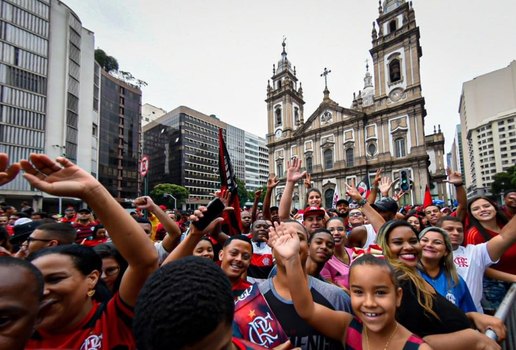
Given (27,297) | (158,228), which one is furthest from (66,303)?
(158,228)

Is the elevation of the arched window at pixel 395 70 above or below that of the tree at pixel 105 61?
below

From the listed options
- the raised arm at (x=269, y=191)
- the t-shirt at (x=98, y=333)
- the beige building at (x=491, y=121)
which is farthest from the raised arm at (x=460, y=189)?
the beige building at (x=491, y=121)

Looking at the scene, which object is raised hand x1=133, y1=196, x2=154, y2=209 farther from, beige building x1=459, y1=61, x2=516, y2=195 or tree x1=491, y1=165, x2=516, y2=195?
beige building x1=459, y1=61, x2=516, y2=195

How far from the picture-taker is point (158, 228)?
17.8ft

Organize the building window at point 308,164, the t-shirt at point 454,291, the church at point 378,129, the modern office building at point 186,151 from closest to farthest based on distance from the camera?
→ the t-shirt at point 454,291, the church at point 378,129, the building window at point 308,164, the modern office building at point 186,151

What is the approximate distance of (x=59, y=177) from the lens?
1.38 meters

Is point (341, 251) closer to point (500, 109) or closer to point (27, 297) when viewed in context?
point (27, 297)

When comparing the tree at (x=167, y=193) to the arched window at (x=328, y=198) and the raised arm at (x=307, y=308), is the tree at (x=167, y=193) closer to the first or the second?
the arched window at (x=328, y=198)

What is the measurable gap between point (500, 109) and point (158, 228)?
348ft

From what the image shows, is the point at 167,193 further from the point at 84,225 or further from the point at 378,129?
the point at 84,225

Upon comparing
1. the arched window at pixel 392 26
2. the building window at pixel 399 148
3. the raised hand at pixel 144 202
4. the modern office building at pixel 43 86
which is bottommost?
the raised hand at pixel 144 202

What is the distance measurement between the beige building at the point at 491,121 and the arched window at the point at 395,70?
192ft

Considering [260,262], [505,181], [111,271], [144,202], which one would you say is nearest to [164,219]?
[144,202]

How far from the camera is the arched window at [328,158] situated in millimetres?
35469
